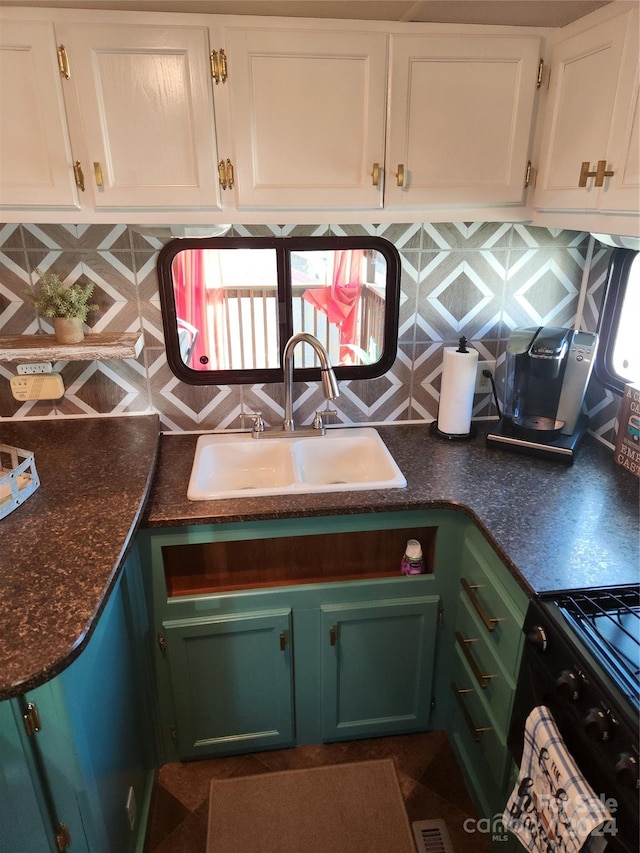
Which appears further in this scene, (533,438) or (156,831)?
(533,438)

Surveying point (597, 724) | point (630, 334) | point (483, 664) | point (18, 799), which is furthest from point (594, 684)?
point (630, 334)

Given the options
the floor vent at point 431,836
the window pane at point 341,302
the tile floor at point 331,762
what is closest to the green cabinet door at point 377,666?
the tile floor at point 331,762

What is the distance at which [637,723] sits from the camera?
0.97 metres

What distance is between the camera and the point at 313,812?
5.86 feet

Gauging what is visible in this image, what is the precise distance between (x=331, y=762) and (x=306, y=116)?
2019 millimetres

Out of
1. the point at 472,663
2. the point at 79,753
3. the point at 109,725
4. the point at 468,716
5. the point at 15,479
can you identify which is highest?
the point at 15,479

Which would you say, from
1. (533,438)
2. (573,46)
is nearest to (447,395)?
(533,438)

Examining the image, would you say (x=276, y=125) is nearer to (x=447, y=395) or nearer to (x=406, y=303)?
(x=406, y=303)

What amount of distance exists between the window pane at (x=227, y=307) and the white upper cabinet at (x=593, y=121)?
93 centimetres

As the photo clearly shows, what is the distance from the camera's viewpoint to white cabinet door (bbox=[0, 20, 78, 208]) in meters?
1.43

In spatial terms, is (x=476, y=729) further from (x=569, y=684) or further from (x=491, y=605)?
(x=569, y=684)

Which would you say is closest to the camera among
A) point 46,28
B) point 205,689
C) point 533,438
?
point 46,28

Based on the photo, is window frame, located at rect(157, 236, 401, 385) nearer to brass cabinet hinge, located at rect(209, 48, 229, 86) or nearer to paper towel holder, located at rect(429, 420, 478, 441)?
paper towel holder, located at rect(429, 420, 478, 441)

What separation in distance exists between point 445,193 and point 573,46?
47cm
